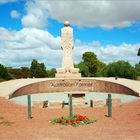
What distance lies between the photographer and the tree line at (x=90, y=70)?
45.0m

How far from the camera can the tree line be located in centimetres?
4500

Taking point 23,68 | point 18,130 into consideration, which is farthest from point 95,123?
point 23,68

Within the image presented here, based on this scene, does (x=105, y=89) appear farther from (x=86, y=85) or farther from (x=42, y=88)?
(x=42, y=88)

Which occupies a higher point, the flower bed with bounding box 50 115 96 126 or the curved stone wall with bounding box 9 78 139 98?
the curved stone wall with bounding box 9 78 139 98

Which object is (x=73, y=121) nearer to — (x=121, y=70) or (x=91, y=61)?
(x=121, y=70)

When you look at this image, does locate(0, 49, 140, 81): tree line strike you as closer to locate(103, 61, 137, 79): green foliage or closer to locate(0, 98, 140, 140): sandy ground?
locate(103, 61, 137, 79): green foliage

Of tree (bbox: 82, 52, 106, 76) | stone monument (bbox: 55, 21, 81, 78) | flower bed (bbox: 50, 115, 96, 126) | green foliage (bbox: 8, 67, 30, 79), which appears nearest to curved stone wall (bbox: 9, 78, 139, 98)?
stone monument (bbox: 55, 21, 81, 78)

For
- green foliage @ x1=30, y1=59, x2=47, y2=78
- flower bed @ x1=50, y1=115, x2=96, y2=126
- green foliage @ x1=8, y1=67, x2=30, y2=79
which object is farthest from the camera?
green foliage @ x1=8, y1=67, x2=30, y2=79

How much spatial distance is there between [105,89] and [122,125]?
55.7 ft

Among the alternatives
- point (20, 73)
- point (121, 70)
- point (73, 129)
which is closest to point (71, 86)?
point (73, 129)

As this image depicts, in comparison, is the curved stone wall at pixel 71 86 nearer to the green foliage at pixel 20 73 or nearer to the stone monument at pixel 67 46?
the stone monument at pixel 67 46

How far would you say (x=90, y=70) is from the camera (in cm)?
5847

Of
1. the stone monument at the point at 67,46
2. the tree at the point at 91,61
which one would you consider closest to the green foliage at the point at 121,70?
the tree at the point at 91,61

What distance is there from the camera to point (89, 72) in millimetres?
57906
